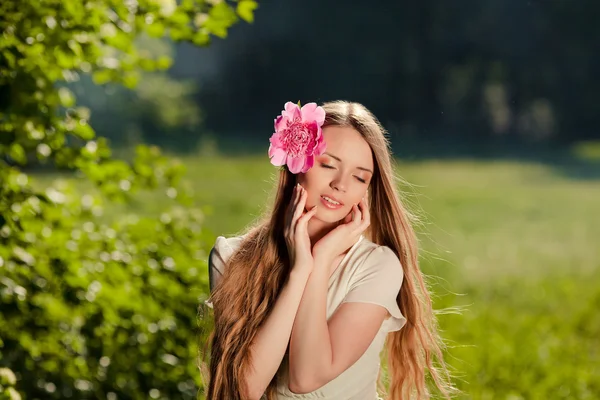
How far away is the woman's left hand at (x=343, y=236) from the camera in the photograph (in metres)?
1.87

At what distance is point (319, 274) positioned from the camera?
1.85m

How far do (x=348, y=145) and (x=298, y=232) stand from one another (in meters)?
0.22

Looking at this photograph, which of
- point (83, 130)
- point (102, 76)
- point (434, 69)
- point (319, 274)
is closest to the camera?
point (319, 274)

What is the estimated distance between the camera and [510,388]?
15.2 ft

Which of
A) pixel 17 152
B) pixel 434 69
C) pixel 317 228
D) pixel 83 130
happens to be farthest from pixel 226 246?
pixel 434 69

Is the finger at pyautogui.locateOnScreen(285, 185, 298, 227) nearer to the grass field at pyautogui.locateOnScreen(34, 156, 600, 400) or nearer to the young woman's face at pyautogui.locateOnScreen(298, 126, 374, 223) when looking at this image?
the young woman's face at pyautogui.locateOnScreen(298, 126, 374, 223)

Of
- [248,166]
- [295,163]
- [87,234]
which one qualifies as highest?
[295,163]

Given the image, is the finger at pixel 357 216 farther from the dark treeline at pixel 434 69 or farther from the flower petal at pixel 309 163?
the dark treeline at pixel 434 69

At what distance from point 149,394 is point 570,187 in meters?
7.63

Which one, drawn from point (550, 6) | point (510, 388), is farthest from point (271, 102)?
point (510, 388)

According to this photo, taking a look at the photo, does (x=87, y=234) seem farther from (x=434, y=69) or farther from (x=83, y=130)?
(x=434, y=69)

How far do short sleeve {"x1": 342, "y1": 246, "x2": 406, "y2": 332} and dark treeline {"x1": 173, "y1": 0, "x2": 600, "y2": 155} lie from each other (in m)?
9.32

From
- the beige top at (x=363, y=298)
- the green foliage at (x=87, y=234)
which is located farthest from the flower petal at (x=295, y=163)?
the green foliage at (x=87, y=234)

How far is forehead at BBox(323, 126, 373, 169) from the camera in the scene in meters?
1.94
